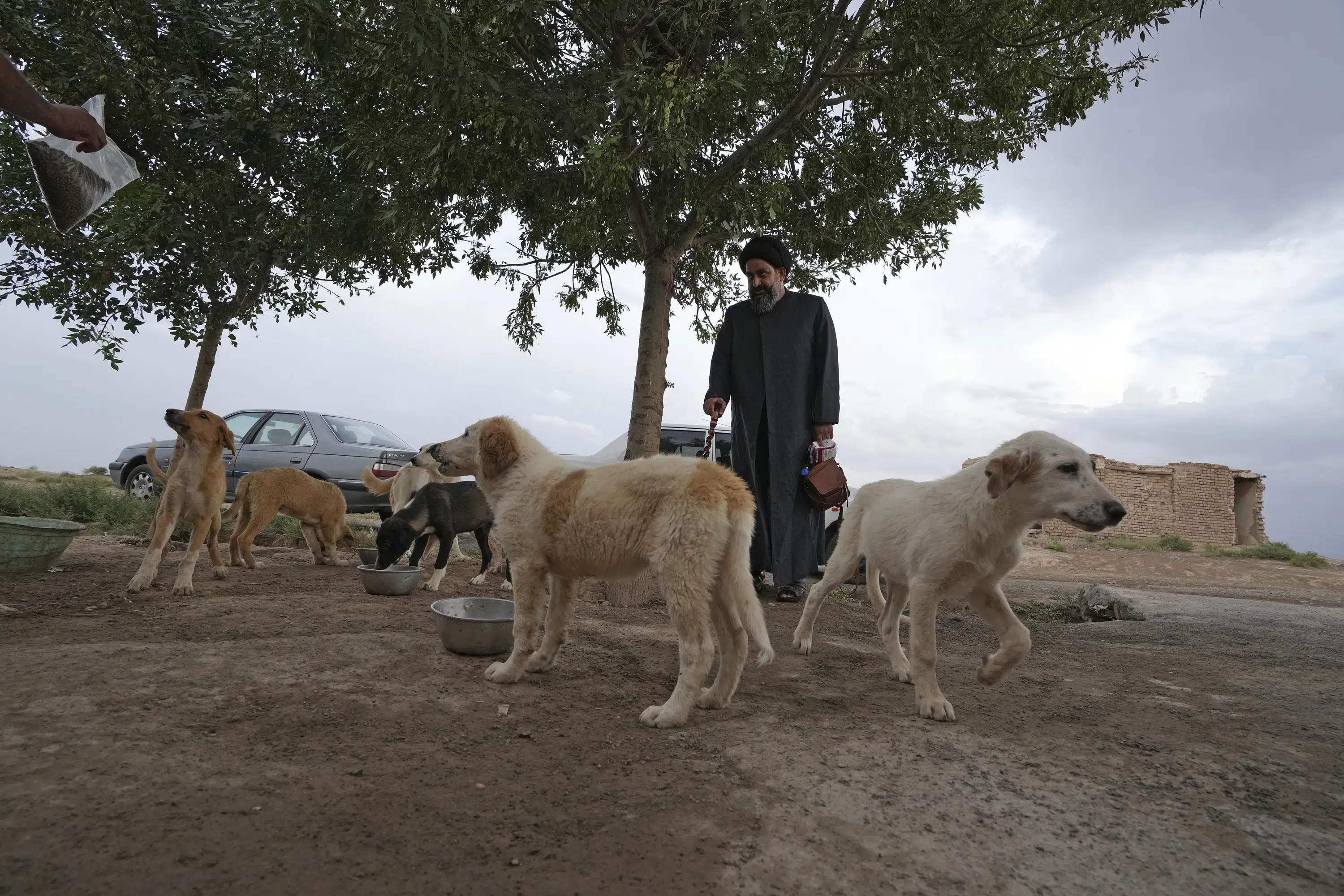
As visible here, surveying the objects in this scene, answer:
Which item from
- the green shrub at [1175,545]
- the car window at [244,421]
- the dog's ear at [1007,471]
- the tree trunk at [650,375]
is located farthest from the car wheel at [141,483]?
the green shrub at [1175,545]

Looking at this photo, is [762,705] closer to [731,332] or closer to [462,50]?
[731,332]

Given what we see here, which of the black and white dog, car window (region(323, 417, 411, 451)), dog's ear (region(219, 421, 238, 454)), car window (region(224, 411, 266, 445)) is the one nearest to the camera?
dog's ear (region(219, 421, 238, 454))

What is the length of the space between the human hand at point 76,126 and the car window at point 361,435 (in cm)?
816

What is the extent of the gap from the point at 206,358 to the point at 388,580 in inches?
288

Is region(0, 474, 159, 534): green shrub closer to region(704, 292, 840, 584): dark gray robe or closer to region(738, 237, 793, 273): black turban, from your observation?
region(704, 292, 840, 584): dark gray robe

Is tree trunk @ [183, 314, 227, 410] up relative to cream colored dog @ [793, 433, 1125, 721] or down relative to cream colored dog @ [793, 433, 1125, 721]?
up

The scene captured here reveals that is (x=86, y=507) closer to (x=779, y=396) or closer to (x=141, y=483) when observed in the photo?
(x=141, y=483)

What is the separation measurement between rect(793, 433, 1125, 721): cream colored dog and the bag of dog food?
4700 millimetres

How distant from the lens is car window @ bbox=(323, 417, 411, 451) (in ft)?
37.8

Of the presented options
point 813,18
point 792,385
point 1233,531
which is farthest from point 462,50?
point 1233,531

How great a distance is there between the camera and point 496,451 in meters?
3.77

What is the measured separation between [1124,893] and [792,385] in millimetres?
4328

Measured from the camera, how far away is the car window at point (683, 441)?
10797mm

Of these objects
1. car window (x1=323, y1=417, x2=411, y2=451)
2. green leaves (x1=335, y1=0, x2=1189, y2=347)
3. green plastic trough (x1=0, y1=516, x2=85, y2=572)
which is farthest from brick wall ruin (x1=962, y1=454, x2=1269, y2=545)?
green plastic trough (x1=0, y1=516, x2=85, y2=572)
